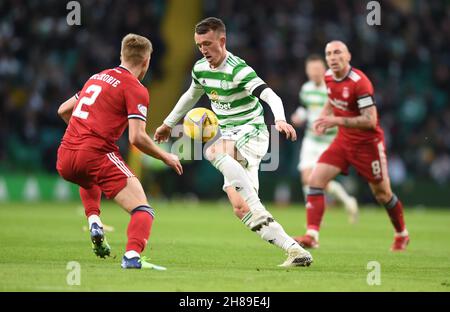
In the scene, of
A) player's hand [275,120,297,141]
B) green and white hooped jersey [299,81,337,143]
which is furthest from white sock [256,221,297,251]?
green and white hooped jersey [299,81,337,143]

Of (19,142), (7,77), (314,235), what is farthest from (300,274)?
(7,77)

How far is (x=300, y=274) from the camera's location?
315 inches

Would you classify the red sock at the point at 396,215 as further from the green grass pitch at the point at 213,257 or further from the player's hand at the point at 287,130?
the player's hand at the point at 287,130

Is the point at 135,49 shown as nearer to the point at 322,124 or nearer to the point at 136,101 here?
the point at 136,101

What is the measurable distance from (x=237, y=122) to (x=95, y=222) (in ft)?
5.83

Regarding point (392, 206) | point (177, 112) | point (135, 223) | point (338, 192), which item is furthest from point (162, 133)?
point (338, 192)

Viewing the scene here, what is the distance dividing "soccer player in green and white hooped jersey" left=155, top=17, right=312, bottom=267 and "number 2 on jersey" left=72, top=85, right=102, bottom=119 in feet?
3.32

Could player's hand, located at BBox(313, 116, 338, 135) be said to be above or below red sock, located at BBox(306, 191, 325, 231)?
above

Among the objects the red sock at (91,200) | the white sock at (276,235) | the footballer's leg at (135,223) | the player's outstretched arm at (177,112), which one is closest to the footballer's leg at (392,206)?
the player's outstretched arm at (177,112)

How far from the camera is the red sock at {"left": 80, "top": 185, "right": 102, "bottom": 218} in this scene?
30.2 feet

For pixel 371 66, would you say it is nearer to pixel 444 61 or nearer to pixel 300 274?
pixel 444 61

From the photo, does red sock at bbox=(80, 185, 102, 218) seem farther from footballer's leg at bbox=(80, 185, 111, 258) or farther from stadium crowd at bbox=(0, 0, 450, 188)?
stadium crowd at bbox=(0, 0, 450, 188)
